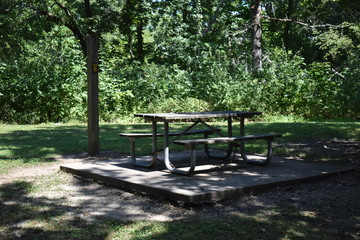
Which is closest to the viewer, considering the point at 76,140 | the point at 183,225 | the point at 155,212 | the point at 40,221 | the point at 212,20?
the point at 183,225

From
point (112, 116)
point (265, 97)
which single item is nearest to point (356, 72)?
point (265, 97)

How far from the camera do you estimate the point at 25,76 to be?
1522 centimetres

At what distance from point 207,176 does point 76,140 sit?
5103 mm

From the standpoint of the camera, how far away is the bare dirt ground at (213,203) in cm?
429

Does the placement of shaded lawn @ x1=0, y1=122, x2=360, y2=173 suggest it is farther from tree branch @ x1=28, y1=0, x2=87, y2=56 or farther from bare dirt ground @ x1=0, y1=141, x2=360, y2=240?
tree branch @ x1=28, y1=0, x2=87, y2=56

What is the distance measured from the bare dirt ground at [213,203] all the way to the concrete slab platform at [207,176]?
0.31ft

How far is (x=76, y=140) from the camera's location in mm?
10102

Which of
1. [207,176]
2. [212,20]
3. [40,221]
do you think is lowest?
[40,221]

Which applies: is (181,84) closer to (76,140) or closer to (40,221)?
(76,140)

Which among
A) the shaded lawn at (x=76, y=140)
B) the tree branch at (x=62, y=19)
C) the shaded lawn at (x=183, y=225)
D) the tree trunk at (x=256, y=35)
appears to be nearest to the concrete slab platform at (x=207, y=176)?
the shaded lawn at (x=183, y=225)

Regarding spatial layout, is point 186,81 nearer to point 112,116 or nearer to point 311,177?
point 112,116

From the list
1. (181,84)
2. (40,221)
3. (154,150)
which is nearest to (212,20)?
(181,84)

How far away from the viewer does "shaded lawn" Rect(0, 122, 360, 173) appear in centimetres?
794

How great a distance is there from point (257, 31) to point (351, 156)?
479 inches
